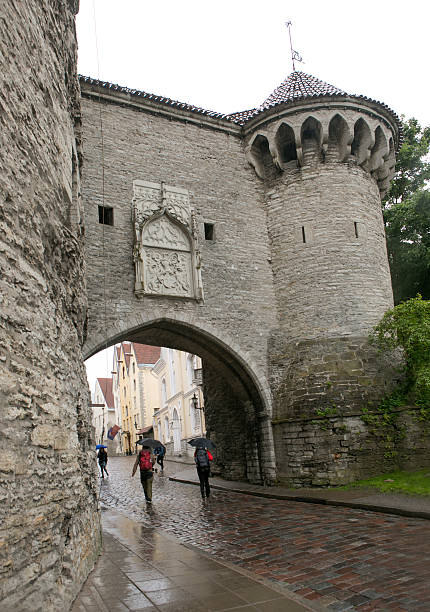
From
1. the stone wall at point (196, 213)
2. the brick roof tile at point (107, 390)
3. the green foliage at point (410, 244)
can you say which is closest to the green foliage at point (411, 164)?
the green foliage at point (410, 244)

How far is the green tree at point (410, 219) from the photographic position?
55.7 ft

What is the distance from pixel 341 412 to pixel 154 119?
8.88 meters

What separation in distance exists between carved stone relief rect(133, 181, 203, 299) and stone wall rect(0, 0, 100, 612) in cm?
585

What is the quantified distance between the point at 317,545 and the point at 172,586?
223 cm

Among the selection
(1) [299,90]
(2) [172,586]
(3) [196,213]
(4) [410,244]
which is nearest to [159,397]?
(4) [410,244]

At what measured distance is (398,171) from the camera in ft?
63.1

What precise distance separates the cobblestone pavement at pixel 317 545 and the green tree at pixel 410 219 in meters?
10.3

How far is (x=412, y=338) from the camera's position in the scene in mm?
11188

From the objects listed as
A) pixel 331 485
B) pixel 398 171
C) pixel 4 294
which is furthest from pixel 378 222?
pixel 4 294

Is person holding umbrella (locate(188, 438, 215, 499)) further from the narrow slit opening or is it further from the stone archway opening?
the narrow slit opening

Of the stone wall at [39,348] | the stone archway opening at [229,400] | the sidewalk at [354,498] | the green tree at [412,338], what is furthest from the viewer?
the stone archway opening at [229,400]

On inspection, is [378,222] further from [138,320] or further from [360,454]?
[138,320]

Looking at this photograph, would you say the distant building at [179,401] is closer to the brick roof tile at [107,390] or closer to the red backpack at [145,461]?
the red backpack at [145,461]

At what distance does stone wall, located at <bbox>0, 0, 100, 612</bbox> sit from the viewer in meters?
3.43
